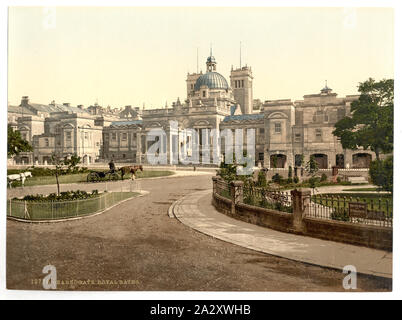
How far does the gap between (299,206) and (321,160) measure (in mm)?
1922

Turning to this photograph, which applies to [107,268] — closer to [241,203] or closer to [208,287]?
[208,287]

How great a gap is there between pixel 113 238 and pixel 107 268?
2.92 feet

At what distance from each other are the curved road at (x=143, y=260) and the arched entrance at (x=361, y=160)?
3.19 metres

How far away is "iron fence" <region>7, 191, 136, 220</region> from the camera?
29.0 ft

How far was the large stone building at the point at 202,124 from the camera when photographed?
356 inches

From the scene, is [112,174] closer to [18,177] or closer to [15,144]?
[18,177]

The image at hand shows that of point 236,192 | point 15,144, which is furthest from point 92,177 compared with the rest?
point 236,192

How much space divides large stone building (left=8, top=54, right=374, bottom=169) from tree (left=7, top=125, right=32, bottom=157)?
18 cm

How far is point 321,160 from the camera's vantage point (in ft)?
31.6

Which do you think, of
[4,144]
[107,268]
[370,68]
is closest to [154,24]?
[4,144]

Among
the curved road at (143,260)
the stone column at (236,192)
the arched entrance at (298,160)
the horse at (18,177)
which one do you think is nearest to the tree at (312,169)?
the arched entrance at (298,160)

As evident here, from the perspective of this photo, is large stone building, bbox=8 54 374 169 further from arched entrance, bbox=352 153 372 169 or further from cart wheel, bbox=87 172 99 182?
cart wheel, bbox=87 172 99 182

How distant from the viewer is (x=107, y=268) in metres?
7.79

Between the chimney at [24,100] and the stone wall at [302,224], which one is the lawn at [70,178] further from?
the chimney at [24,100]
